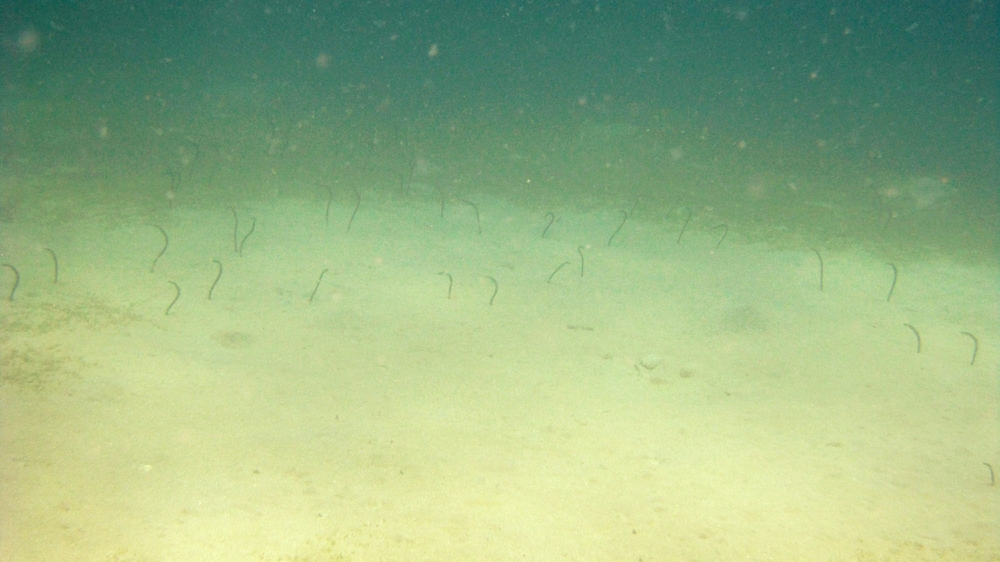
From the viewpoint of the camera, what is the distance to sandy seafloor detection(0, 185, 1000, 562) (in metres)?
2.34

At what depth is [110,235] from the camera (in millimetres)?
6098

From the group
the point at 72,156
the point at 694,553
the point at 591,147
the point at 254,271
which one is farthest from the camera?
the point at 591,147

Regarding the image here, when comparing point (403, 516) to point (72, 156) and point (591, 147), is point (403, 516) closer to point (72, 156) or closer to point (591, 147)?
point (72, 156)

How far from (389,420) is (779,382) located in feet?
9.91

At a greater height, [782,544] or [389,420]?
[782,544]

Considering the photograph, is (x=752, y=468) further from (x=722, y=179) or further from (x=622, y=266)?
(x=722, y=179)

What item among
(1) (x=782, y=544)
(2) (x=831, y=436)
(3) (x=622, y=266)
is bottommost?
(1) (x=782, y=544)

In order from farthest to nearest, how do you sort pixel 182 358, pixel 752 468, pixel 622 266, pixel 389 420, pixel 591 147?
pixel 591 147
pixel 622 266
pixel 182 358
pixel 389 420
pixel 752 468

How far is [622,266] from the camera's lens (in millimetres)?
6629

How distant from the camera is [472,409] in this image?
11.4ft

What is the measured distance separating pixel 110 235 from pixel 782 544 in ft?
23.6

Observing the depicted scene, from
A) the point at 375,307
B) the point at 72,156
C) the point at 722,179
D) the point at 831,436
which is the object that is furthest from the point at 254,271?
the point at 722,179

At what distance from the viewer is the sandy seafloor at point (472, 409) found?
2.34 metres

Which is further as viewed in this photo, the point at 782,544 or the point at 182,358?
the point at 182,358
